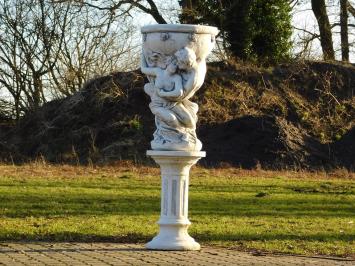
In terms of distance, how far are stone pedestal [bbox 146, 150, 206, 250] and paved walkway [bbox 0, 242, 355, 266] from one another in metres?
0.21

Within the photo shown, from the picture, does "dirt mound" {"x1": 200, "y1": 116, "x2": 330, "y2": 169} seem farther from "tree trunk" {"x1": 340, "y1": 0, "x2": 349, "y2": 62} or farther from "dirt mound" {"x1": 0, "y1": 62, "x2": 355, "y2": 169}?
"tree trunk" {"x1": 340, "y1": 0, "x2": 349, "y2": 62}

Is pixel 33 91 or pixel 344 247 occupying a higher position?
pixel 33 91

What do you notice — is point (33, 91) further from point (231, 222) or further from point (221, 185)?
point (231, 222)

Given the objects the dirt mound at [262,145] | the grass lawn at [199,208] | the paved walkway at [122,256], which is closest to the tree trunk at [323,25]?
the dirt mound at [262,145]

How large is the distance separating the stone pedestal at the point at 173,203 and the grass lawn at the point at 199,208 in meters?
1.23

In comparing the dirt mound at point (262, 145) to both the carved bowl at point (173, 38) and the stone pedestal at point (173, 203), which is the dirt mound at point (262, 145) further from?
the carved bowl at point (173, 38)

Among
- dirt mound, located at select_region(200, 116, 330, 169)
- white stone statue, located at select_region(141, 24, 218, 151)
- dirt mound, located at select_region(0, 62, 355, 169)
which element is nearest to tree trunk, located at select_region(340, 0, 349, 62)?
dirt mound, located at select_region(0, 62, 355, 169)

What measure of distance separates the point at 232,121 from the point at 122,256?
81.5ft

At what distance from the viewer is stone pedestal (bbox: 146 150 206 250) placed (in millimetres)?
12883

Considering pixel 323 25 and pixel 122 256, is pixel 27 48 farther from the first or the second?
pixel 122 256

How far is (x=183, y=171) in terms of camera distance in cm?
1297

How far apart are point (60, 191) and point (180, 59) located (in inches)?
365

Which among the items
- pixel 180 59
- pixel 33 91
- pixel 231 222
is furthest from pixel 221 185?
pixel 33 91

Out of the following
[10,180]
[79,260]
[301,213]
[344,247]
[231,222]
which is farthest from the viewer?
[10,180]
